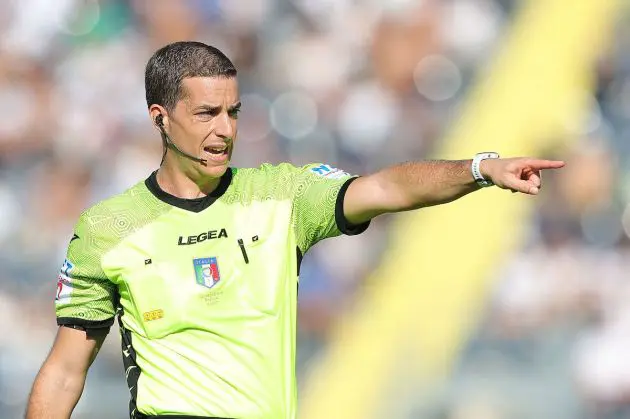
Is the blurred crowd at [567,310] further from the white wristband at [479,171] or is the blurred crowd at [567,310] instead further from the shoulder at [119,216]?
the white wristband at [479,171]

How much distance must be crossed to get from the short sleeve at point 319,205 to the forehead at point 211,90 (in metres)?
0.40

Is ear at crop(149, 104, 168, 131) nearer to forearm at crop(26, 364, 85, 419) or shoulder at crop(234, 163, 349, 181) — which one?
shoulder at crop(234, 163, 349, 181)

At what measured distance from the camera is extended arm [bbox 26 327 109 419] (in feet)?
13.2

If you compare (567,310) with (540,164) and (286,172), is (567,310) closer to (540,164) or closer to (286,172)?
(286,172)

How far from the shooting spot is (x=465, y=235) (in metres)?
8.44

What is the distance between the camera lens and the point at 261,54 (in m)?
8.48

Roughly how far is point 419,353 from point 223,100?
4.62 metres

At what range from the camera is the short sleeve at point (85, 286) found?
3.95 m

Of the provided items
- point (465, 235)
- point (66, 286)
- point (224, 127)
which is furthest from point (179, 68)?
point (465, 235)

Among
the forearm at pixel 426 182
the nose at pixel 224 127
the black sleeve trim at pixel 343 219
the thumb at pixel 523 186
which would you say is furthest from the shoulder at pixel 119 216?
the thumb at pixel 523 186

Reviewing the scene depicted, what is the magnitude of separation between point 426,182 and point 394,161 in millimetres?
4779

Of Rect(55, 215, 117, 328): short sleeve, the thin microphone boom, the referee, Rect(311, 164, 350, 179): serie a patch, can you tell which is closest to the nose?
the referee

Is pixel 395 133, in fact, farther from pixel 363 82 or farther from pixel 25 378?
pixel 25 378

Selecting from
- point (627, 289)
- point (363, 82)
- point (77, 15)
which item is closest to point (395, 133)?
point (363, 82)
